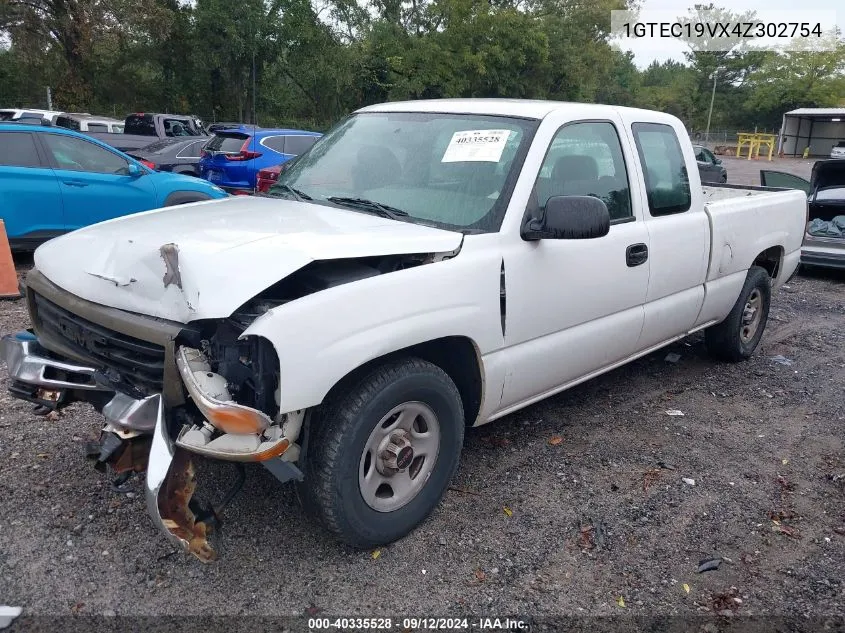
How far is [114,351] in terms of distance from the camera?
288 cm

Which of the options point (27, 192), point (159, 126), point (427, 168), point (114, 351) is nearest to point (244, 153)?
point (27, 192)

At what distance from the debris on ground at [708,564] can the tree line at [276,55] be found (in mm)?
27590

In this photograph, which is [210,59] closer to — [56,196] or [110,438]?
[56,196]

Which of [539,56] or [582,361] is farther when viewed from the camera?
[539,56]

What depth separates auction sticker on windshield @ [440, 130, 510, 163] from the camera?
363 cm

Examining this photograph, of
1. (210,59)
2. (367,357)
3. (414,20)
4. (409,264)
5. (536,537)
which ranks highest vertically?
(414,20)

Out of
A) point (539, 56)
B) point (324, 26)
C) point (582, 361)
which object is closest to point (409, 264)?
point (582, 361)

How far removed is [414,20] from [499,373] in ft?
118

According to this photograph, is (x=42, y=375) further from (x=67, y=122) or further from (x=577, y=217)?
(x=67, y=122)

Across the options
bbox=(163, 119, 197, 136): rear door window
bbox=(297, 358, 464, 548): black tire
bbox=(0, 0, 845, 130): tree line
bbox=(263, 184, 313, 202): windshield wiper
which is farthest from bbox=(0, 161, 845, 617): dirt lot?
bbox=(0, 0, 845, 130): tree line

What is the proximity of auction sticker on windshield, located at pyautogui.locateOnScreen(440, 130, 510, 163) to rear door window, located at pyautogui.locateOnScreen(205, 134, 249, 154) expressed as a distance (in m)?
9.31

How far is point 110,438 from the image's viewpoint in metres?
2.74

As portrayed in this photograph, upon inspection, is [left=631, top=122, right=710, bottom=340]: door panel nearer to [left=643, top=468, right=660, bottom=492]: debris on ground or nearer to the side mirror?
[left=643, top=468, right=660, bottom=492]: debris on ground

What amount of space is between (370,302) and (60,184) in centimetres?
685
